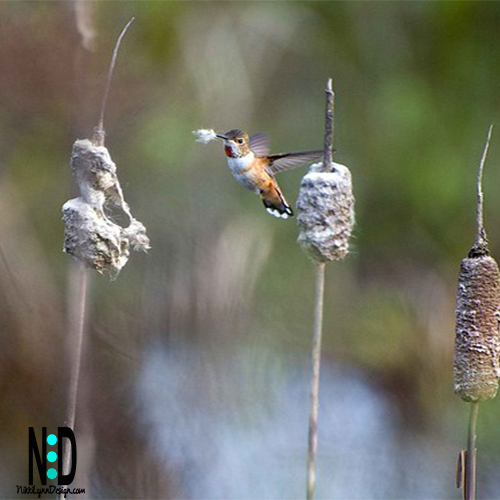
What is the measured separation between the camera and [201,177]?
3410mm

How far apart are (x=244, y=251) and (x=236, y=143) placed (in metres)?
1.44

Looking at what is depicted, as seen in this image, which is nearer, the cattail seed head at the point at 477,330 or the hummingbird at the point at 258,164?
the cattail seed head at the point at 477,330

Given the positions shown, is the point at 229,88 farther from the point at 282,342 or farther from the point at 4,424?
the point at 4,424

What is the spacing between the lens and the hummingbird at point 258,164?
184 centimetres

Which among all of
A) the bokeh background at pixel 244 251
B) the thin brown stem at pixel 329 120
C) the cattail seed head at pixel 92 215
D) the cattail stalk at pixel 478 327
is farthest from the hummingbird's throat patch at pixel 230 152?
the bokeh background at pixel 244 251

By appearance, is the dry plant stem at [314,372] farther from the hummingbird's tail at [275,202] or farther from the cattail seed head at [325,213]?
the hummingbird's tail at [275,202]

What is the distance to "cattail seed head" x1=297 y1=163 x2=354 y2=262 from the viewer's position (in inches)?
52.7

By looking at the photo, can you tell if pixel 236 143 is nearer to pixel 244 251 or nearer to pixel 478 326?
pixel 478 326

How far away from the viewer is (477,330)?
4.21 feet

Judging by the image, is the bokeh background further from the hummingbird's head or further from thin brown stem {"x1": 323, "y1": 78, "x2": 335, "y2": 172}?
thin brown stem {"x1": 323, "y1": 78, "x2": 335, "y2": 172}

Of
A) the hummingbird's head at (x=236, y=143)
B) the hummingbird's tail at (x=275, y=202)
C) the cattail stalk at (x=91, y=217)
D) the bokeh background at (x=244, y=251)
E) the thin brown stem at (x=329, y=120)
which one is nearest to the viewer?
the thin brown stem at (x=329, y=120)

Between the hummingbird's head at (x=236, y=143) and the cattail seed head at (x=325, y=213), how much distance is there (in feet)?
1.42

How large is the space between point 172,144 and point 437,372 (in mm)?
1165

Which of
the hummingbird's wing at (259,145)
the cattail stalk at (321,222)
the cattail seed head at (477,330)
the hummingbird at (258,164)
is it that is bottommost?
the cattail seed head at (477,330)
